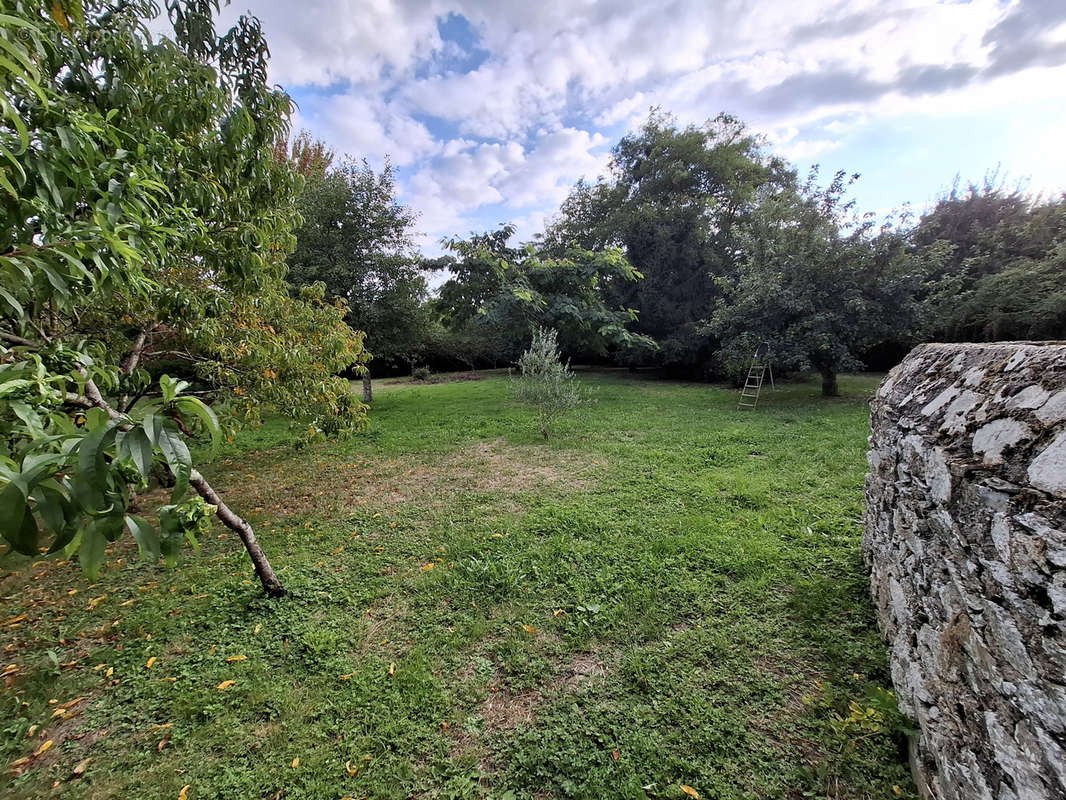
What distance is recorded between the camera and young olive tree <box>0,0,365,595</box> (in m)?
0.80

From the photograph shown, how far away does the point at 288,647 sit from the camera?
2354 mm

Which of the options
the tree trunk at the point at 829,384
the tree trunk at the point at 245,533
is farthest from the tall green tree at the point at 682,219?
the tree trunk at the point at 245,533

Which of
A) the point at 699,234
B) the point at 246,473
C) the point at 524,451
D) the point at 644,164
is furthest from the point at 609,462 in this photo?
the point at 644,164

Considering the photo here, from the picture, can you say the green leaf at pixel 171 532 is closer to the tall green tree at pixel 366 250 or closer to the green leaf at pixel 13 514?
the green leaf at pixel 13 514

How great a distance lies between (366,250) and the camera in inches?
351

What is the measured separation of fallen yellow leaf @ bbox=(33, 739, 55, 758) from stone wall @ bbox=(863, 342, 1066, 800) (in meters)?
3.58

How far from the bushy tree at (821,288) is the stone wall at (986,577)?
7.89 m

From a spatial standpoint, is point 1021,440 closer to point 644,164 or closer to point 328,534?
point 328,534

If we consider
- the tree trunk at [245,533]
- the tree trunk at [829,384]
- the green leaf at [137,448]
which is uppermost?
the green leaf at [137,448]

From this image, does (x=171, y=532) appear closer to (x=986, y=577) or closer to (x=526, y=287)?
(x=986, y=577)

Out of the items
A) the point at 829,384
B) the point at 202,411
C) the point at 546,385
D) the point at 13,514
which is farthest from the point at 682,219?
the point at 13,514

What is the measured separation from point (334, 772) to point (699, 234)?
1470 centimetres

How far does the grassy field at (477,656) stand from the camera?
166 centimetres

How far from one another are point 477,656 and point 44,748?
1.96 m
